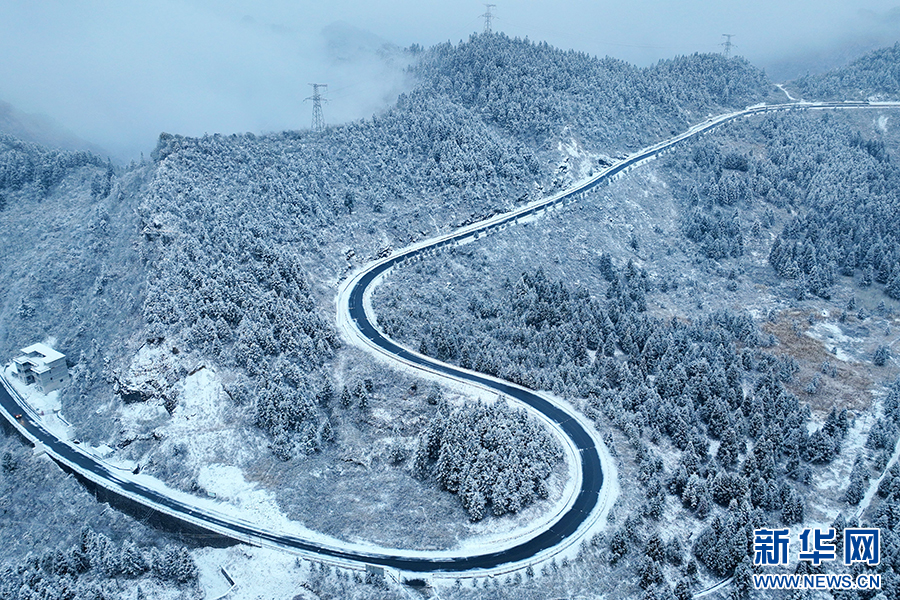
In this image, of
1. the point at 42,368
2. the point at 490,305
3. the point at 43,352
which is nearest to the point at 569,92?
the point at 490,305

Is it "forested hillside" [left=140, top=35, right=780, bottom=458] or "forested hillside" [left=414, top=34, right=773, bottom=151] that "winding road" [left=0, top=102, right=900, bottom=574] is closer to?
"forested hillside" [left=140, top=35, right=780, bottom=458]

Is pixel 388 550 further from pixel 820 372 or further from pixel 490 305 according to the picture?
pixel 820 372

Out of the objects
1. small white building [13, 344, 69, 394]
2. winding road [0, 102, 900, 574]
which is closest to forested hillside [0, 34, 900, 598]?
winding road [0, 102, 900, 574]

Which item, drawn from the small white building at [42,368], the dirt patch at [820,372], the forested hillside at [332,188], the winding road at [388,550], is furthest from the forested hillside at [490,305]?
the small white building at [42,368]

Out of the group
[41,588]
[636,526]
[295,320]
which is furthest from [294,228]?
[636,526]

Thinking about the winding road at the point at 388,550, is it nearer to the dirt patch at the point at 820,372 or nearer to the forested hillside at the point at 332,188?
the forested hillside at the point at 332,188

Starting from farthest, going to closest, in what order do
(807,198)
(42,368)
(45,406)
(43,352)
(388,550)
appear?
(807,198) → (43,352) → (42,368) → (45,406) → (388,550)

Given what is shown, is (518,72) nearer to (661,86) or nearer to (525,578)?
(661,86)
